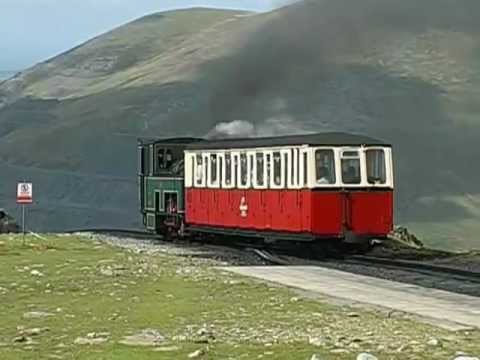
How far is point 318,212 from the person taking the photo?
31547 mm

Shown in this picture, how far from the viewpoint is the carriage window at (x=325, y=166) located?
31734 millimetres

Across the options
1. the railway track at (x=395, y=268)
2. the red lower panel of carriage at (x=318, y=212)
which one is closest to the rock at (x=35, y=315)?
the railway track at (x=395, y=268)

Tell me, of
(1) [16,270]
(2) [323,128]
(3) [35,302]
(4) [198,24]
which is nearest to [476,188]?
(2) [323,128]

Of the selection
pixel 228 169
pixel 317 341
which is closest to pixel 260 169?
pixel 228 169

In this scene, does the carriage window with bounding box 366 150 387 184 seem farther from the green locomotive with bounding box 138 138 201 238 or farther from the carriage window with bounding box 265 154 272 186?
the green locomotive with bounding box 138 138 201 238

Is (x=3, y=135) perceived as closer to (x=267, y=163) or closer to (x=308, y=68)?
(x=308, y=68)

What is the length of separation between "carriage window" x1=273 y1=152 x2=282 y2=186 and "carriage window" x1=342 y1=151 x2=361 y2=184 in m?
1.76

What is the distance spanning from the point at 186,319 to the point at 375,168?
53.7ft

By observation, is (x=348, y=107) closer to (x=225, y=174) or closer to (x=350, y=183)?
(x=225, y=174)

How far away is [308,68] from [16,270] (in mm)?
34729

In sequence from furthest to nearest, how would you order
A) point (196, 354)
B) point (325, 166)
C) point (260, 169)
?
point (260, 169) → point (325, 166) → point (196, 354)

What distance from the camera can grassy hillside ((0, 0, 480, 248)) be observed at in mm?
87062

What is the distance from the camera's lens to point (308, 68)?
194 ft

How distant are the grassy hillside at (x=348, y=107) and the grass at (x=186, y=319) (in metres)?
34.5
